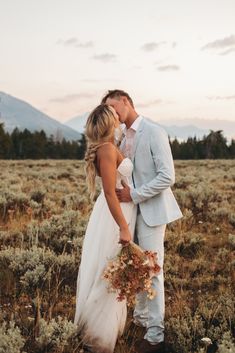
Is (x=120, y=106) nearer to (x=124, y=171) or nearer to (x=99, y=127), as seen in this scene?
(x=99, y=127)

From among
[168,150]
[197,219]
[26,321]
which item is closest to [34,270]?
[26,321]

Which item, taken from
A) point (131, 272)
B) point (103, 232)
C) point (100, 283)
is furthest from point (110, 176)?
point (100, 283)

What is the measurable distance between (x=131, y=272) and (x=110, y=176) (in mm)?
755

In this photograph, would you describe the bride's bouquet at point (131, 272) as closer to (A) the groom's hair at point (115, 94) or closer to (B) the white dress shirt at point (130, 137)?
(B) the white dress shirt at point (130, 137)

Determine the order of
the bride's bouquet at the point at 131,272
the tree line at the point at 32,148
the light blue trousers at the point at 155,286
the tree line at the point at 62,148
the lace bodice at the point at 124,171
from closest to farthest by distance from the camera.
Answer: the bride's bouquet at the point at 131,272, the lace bodice at the point at 124,171, the light blue trousers at the point at 155,286, the tree line at the point at 32,148, the tree line at the point at 62,148

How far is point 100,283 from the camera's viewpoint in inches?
162

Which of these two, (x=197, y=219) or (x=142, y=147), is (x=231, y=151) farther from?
(x=142, y=147)

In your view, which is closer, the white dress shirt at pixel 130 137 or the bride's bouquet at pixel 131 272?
the bride's bouquet at pixel 131 272

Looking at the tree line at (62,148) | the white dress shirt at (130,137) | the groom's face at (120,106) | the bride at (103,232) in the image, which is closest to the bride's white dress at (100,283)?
the bride at (103,232)

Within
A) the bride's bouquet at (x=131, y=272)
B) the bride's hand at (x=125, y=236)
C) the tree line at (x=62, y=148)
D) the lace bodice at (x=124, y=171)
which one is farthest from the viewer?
the tree line at (x=62, y=148)

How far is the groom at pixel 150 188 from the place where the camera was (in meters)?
4.07

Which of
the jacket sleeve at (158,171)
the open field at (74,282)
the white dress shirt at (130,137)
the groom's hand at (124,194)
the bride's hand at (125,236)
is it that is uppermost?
the white dress shirt at (130,137)

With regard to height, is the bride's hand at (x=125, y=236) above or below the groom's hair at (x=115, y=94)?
below

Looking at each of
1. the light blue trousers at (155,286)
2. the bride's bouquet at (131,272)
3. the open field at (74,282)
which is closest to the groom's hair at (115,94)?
the light blue trousers at (155,286)
